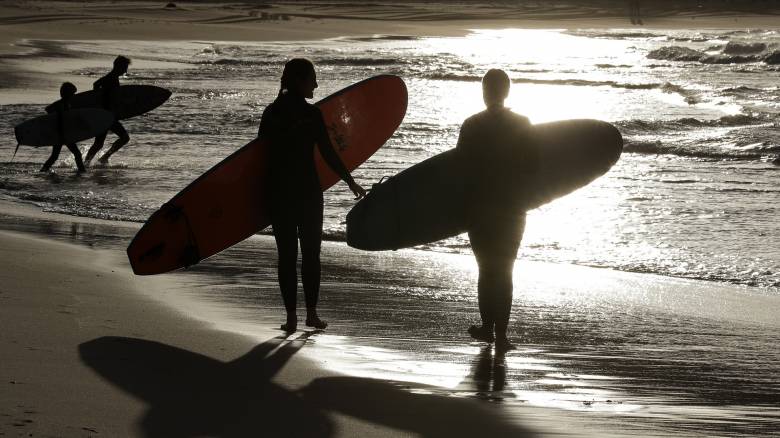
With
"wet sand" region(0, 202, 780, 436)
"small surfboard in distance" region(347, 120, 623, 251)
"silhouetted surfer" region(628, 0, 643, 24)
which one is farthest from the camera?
"silhouetted surfer" region(628, 0, 643, 24)

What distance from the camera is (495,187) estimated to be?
5699mm

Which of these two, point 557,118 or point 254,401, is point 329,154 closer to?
point 254,401

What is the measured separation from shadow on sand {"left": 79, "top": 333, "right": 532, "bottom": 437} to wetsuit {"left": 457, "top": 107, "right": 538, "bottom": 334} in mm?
1015

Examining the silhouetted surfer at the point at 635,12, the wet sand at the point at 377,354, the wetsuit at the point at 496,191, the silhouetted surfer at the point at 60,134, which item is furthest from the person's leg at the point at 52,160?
the silhouetted surfer at the point at 635,12

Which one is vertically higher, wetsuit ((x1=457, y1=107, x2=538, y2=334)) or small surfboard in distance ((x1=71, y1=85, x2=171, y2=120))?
wetsuit ((x1=457, y1=107, x2=538, y2=334))

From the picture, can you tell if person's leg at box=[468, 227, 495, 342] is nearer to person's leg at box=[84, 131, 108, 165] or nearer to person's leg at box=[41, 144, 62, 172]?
person's leg at box=[41, 144, 62, 172]

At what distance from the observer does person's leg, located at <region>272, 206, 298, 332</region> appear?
19.6 ft

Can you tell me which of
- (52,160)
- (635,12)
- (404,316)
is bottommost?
(52,160)

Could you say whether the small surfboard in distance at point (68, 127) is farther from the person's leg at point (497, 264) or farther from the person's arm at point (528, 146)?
the person's arm at point (528, 146)

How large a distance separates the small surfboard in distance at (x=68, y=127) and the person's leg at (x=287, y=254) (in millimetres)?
7748

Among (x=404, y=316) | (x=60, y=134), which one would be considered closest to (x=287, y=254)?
(x=404, y=316)

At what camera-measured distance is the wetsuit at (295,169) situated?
19.3 ft

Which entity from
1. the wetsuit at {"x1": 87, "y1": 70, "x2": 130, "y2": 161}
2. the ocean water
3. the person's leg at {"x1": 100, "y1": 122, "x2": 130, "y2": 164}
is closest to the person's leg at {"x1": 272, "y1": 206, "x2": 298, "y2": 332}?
the ocean water

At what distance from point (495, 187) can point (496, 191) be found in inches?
0.8
